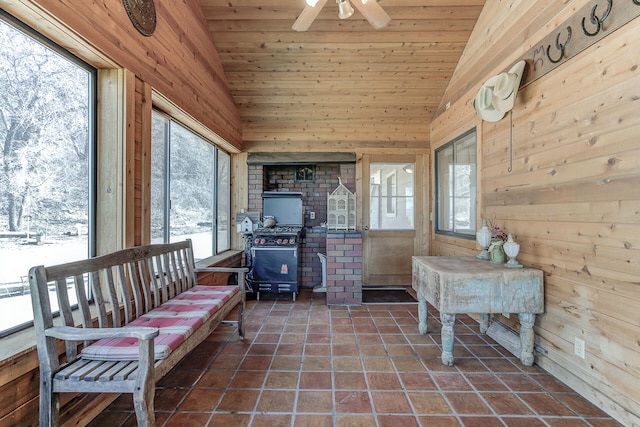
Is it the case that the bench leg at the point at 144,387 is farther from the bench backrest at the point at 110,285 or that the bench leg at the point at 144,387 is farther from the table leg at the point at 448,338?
the table leg at the point at 448,338

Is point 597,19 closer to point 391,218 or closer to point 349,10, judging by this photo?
point 349,10

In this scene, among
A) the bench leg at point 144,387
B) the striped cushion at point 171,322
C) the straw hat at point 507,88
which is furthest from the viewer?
the straw hat at point 507,88

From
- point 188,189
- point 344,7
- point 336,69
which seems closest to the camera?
point 344,7

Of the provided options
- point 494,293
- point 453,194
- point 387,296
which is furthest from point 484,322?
point 453,194

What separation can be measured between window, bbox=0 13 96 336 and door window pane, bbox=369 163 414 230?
11.8ft

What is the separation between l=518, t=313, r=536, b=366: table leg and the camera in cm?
213

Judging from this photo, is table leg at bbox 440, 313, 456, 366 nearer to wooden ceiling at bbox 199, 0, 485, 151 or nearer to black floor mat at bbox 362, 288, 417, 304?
black floor mat at bbox 362, 288, 417, 304

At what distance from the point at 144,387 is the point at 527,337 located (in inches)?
100

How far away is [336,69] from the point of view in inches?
140

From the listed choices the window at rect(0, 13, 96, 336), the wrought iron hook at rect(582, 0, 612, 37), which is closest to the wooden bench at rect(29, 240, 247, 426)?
the window at rect(0, 13, 96, 336)

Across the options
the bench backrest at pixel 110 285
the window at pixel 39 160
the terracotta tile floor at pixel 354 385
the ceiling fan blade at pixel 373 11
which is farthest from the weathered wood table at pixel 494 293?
the window at pixel 39 160

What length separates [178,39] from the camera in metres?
2.54

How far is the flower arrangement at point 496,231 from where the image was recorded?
7.82 feet

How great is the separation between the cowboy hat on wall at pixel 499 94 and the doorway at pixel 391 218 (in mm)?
1845
